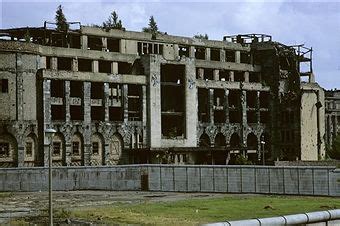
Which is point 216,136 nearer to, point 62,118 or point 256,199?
point 62,118

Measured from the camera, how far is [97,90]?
72.4m

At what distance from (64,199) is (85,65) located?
33009mm

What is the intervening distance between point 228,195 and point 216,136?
38858 mm

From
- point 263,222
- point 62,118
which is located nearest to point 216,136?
point 62,118

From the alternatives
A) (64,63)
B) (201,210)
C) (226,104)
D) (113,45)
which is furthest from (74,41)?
(201,210)

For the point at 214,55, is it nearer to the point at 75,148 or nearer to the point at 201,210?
the point at 75,148

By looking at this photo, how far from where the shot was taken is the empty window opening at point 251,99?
287 feet

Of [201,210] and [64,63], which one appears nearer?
[201,210]

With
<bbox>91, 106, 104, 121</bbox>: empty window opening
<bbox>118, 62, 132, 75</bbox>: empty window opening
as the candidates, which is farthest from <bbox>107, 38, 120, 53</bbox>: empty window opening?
<bbox>91, 106, 104, 121</bbox>: empty window opening

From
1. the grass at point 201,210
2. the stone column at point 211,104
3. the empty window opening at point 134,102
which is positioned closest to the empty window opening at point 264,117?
the stone column at point 211,104

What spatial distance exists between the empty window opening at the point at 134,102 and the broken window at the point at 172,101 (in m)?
3.36

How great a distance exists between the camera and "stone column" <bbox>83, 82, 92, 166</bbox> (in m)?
68.7

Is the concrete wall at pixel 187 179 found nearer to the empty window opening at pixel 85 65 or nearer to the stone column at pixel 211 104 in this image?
the empty window opening at pixel 85 65

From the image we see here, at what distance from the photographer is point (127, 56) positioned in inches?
3022
